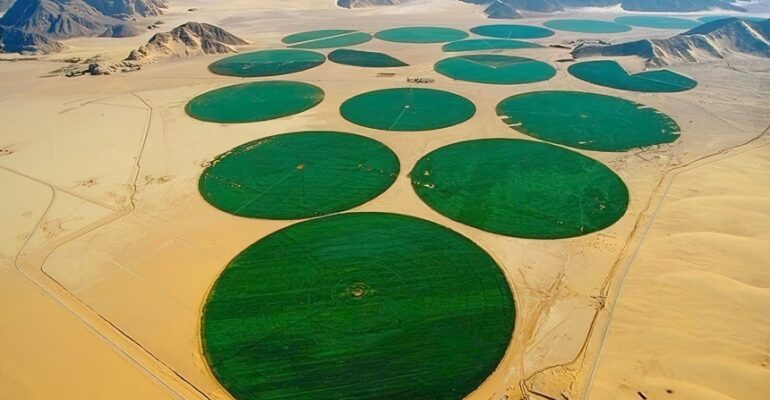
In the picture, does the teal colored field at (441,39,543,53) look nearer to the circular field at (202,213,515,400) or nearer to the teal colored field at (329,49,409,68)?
the teal colored field at (329,49,409,68)

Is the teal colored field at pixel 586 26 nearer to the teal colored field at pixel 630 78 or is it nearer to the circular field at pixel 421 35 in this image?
the circular field at pixel 421 35

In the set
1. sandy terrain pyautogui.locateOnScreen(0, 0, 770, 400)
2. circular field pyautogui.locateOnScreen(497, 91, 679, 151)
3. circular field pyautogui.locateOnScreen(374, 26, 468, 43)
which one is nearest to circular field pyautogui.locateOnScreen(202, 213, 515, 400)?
sandy terrain pyautogui.locateOnScreen(0, 0, 770, 400)

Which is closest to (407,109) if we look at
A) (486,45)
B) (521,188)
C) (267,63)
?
(521,188)

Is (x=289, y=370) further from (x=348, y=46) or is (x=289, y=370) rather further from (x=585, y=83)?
(x=348, y=46)

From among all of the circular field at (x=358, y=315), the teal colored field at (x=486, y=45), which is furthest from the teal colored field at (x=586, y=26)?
the circular field at (x=358, y=315)

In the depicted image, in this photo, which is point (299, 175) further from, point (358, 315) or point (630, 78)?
point (630, 78)
